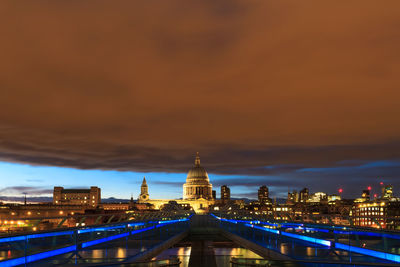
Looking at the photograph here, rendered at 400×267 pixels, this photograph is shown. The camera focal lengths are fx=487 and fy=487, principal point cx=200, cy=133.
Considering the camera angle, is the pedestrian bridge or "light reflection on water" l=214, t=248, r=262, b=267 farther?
"light reflection on water" l=214, t=248, r=262, b=267

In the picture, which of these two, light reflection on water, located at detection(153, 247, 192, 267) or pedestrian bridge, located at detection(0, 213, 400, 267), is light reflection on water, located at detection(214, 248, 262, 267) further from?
light reflection on water, located at detection(153, 247, 192, 267)

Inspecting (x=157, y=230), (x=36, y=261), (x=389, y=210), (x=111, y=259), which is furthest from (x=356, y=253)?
(x=389, y=210)

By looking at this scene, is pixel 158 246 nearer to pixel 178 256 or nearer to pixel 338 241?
pixel 178 256

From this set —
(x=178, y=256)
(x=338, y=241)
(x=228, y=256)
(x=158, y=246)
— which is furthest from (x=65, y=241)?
(x=228, y=256)

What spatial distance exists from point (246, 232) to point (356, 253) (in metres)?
14.5

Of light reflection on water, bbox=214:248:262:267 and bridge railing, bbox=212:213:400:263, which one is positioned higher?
bridge railing, bbox=212:213:400:263

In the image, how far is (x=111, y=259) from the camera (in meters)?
14.8

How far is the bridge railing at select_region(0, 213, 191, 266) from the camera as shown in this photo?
36.3ft

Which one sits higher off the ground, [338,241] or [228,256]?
[338,241]

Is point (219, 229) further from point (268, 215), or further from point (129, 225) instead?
point (129, 225)

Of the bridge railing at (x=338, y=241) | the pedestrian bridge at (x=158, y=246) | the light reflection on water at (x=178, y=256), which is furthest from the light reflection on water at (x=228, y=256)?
the bridge railing at (x=338, y=241)

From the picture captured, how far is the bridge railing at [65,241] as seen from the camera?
1107cm

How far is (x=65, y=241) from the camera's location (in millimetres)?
13734

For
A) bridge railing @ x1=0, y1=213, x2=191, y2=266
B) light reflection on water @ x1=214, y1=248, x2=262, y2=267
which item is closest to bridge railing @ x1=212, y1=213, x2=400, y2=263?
light reflection on water @ x1=214, y1=248, x2=262, y2=267
